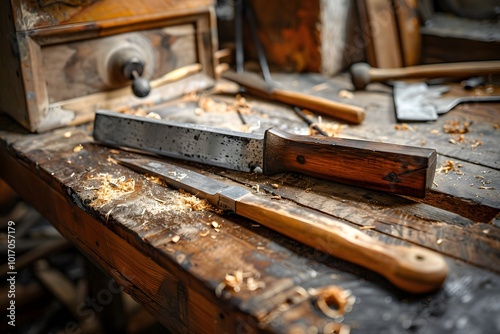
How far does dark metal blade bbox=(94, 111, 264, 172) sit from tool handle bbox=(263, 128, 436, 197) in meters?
0.05

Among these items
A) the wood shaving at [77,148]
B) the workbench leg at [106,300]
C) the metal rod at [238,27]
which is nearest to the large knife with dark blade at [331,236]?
the wood shaving at [77,148]

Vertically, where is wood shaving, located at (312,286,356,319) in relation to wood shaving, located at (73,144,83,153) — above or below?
below

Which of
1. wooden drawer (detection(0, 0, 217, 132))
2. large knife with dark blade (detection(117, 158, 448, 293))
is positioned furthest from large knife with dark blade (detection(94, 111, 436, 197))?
wooden drawer (detection(0, 0, 217, 132))

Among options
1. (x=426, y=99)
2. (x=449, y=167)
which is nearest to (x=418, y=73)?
(x=426, y=99)

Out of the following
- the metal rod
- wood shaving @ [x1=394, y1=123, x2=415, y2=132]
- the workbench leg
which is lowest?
the workbench leg

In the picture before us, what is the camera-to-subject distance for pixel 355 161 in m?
1.12

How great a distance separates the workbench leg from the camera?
1827mm

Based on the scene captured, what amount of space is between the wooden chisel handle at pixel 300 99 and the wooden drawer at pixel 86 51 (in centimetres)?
22

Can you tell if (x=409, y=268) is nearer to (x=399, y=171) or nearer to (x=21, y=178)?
(x=399, y=171)

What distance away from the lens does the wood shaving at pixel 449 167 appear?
4.08 feet

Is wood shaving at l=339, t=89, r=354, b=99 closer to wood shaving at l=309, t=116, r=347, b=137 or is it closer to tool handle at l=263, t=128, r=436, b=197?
wood shaving at l=309, t=116, r=347, b=137

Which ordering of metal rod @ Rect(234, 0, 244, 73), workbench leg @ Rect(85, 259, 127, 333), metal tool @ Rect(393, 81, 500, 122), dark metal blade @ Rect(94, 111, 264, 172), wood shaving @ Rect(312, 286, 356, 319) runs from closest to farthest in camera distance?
Result: wood shaving @ Rect(312, 286, 356, 319) < dark metal blade @ Rect(94, 111, 264, 172) < metal tool @ Rect(393, 81, 500, 122) < workbench leg @ Rect(85, 259, 127, 333) < metal rod @ Rect(234, 0, 244, 73)

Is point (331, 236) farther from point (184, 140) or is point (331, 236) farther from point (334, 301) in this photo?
point (184, 140)

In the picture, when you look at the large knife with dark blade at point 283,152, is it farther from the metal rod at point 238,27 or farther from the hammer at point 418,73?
the metal rod at point 238,27
